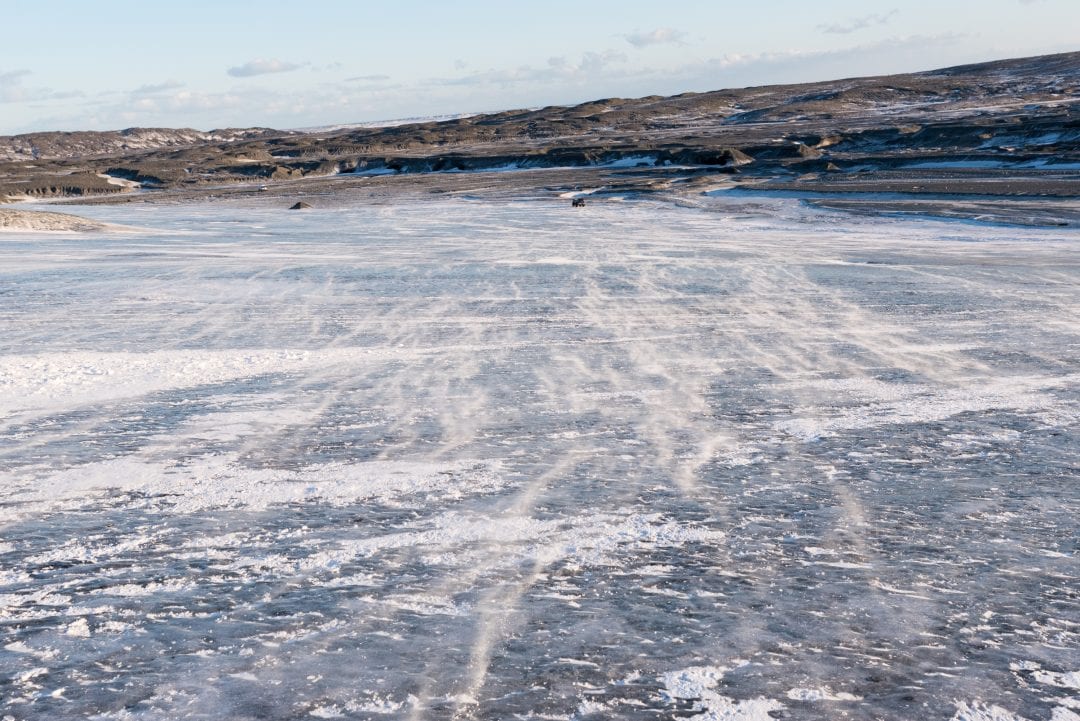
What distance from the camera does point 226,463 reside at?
6.10 metres

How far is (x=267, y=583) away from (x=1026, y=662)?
310 centimetres

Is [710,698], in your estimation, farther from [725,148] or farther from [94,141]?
[94,141]

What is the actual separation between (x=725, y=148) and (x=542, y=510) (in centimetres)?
4214

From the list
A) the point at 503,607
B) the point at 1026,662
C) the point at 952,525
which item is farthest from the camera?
the point at 952,525

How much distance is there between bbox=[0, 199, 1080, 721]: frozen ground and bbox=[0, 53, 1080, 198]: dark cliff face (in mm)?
29710

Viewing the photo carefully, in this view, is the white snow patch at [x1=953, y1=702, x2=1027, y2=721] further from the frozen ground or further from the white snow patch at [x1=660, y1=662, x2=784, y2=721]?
the white snow patch at [x1=660, y1=662, x2=784, y2=721]

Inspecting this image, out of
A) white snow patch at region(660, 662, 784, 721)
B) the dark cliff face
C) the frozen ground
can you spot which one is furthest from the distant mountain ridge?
white snow patch at region(660, 662, 784, 721)

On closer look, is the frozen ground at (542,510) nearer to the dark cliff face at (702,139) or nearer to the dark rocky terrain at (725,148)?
the dark rocky terrain at (725,148)

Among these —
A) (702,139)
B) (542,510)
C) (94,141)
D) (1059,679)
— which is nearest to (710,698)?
(1059,679)

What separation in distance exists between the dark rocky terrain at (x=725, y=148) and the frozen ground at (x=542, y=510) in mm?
20255

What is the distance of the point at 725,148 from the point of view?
148 feet

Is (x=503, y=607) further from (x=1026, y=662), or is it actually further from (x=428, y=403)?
(x=428, y=403)

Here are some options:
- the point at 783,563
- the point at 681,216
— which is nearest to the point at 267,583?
the point at 783,563

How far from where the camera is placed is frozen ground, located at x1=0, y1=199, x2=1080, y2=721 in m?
3.60
